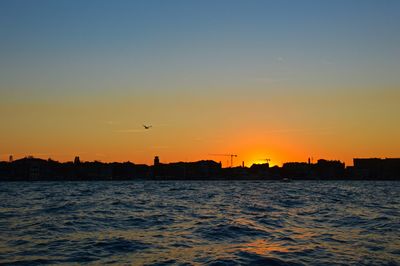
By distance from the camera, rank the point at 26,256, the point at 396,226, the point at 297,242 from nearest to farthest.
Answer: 1. the point at 26,256
2. the point at 297,242
3. the point at 396,226

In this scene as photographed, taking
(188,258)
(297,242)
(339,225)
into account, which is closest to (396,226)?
(339,225)

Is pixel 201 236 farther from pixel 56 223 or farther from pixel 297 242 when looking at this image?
pixel 56 223

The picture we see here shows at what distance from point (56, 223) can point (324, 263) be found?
60.2ft

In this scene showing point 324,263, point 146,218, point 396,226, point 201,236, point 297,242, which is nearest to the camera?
point 324,263

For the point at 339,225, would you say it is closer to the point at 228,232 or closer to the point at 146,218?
the point at 228,232

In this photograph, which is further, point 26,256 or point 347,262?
point 26,256

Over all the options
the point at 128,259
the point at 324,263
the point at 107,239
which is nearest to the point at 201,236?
the point at 107,239

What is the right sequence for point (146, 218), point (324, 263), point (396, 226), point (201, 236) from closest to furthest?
point (324, 263) < point (201, 236) < point (396, 226) < point (146, 218)

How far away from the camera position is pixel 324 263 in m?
16.8

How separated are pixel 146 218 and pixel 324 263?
60.0 ft

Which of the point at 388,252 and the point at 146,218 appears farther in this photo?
the point at 146,218

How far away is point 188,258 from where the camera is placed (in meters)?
17.7

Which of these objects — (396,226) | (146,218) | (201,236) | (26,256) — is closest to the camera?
(26,256)

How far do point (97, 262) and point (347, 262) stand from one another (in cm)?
922
